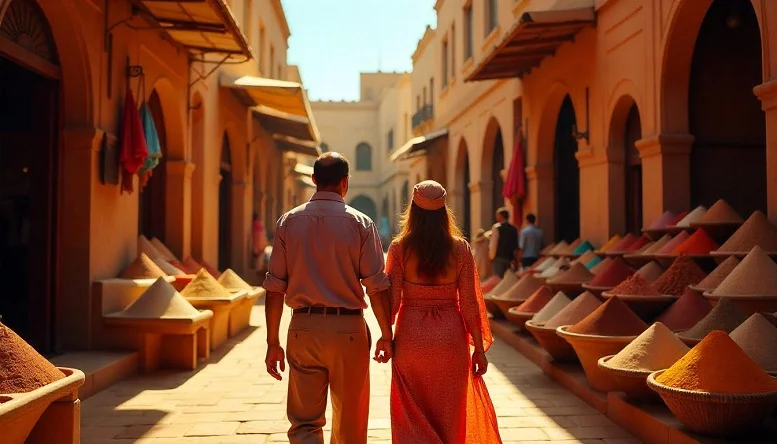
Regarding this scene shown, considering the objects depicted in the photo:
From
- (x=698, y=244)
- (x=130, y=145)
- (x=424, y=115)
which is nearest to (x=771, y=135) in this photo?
(x=698, y=244)

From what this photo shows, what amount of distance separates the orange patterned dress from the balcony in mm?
21948

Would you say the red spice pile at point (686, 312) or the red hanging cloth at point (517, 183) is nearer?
the red spice pile at point (686, 312)

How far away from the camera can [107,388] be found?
6871 millimetres

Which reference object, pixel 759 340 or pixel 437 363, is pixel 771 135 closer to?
pixel 759 340

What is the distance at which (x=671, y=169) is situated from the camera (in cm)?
906

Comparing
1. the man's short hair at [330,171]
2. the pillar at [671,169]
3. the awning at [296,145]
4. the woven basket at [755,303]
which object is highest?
the awning at [296,145]

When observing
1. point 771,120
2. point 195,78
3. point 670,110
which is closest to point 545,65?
point 670,110

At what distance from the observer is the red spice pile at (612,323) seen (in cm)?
590

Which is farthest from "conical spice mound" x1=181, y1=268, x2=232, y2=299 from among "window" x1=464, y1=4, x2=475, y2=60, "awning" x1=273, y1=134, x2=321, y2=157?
"awning" x1=273, y1=134, x2=321, y2=157

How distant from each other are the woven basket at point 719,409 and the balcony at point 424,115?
864 inches

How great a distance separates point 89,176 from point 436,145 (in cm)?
1710

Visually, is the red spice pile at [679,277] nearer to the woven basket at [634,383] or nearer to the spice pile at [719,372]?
the woven basket at [634,383]

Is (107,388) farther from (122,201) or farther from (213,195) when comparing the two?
(213,195)

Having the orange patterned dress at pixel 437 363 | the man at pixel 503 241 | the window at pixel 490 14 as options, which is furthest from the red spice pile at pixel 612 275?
the window at pixel 490 14
